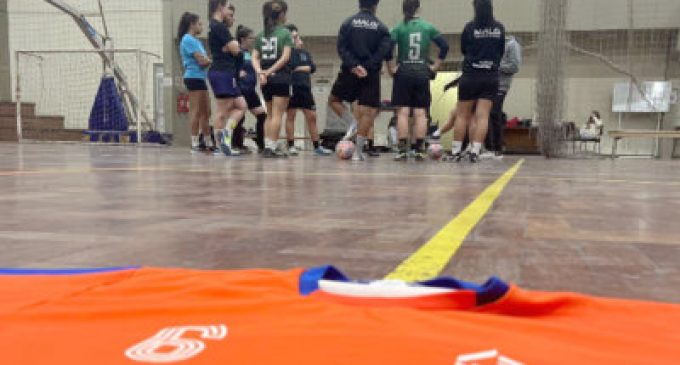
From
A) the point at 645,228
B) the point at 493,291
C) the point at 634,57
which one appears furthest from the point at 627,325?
the point at 634,57

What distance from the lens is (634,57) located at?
14.7m

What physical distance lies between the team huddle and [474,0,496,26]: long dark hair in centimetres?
1

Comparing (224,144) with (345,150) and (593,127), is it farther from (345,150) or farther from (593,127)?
(593,127)

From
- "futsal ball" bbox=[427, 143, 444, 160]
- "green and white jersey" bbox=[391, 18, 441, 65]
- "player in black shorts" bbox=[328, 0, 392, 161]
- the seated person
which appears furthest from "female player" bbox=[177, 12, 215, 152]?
the seated person

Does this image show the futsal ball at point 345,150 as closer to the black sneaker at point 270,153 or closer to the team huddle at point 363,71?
the team huddle at point 363,71

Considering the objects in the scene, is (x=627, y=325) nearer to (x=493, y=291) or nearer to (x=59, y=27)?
(x=493, y=291)

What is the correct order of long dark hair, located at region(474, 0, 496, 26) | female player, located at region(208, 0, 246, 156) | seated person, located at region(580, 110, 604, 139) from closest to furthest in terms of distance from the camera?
1. long dark hair, located at region(474, 0, 496, 26)
2. female player, located at region(208, 0, 246, 156)
3. seated person, located at region(580, 110, 604, 139)

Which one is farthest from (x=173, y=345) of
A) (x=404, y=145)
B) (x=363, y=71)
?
(x=404, y=145)

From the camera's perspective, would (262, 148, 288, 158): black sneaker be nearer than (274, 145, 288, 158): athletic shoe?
Yes

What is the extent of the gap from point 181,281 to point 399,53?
6410 mm

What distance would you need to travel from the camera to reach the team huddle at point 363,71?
7000 mm

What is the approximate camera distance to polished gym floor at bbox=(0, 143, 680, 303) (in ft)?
4.94

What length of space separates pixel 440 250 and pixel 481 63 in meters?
5.67

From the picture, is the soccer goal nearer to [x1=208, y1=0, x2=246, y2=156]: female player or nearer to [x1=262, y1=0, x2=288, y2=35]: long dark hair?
[x1=208, y1=0, x2=246, y2=156]: female player
